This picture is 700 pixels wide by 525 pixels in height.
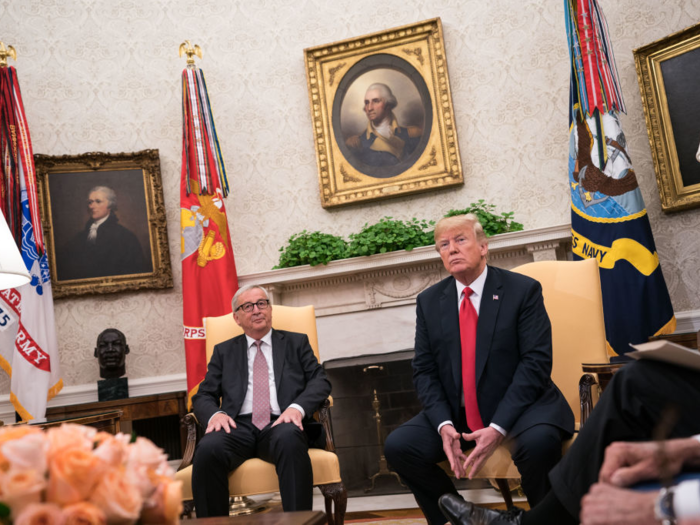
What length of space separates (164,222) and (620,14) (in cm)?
413

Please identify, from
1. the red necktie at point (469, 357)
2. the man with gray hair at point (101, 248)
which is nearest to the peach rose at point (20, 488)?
the red necktie at point (469, 357)

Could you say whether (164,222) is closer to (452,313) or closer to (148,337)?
(148,337)

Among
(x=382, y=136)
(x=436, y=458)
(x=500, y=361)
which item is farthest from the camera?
(x=382, y=136)

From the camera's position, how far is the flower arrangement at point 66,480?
1050 millimetres

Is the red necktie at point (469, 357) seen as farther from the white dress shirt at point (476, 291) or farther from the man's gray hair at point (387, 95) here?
the man's gray hair at point (387, 95)

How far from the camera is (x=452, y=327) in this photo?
2730 millimetres

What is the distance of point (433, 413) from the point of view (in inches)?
A: 102

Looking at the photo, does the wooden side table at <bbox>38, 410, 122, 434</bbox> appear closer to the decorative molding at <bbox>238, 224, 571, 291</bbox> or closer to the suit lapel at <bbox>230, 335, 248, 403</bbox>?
the suit lapel at <bbox>230, 335, 248, 403</bbox>

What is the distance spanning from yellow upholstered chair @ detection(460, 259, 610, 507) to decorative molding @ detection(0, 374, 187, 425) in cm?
320

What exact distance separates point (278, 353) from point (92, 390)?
2671 millimetres

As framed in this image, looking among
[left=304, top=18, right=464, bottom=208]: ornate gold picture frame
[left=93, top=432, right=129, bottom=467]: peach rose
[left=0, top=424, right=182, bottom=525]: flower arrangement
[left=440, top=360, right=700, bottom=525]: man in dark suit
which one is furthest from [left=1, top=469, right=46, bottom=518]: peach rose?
[left=304, top=18, right=464, bottom=208]: ornate gold picture frame

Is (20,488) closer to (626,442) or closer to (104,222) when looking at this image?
(626,442)

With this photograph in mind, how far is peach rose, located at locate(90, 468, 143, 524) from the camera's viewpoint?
1.08m

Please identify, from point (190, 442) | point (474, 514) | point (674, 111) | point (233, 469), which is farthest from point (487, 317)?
point (674, 111)
